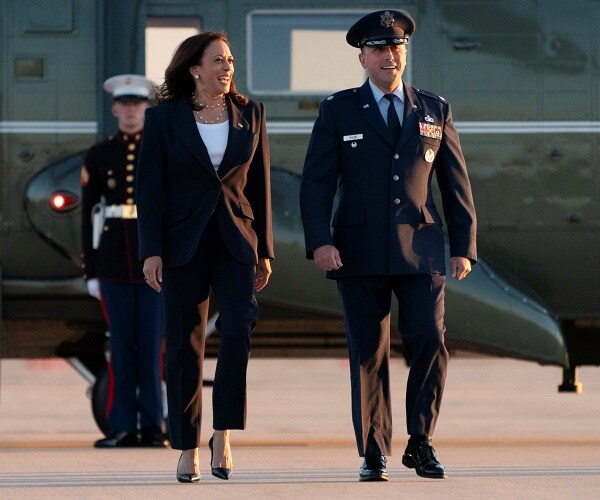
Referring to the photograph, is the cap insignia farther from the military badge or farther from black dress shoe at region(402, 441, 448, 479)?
black dress shoe at region(402, 441, 448, 479)

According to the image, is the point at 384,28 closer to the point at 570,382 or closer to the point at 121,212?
Result: the point at 121,212

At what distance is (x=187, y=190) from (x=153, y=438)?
2.35 m

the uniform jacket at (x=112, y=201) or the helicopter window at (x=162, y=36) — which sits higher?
the helicopter window at (x=162, y=36)

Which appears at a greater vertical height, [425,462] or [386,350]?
[386,350]

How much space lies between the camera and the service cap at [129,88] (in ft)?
27.4

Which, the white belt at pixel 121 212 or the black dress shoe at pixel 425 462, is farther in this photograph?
the white belt at pixel 121 212

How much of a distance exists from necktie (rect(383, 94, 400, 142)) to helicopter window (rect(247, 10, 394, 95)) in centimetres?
233

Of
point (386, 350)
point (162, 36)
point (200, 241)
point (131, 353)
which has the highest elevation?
point (162, 36)

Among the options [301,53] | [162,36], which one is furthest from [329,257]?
[162,36]

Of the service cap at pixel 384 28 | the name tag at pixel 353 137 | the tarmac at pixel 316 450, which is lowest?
the tarmac at pixel 316 450

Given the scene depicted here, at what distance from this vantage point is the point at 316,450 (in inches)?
325

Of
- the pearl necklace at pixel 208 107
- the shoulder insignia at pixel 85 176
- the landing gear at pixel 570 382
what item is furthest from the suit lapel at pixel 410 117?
the landing gear at pixel 570 382

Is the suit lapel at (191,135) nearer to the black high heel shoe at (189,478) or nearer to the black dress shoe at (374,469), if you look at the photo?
the black high heel shoe at (189,478)

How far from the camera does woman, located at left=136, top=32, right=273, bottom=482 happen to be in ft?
20.6
